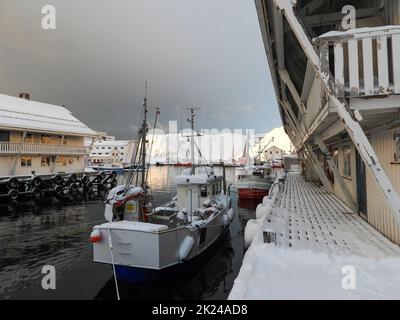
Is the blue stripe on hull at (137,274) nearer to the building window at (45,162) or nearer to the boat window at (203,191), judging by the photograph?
the boat window at (203,191)

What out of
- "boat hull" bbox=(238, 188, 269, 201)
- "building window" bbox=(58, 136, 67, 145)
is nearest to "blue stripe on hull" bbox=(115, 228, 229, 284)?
"boat hull" bbox=(238, 188, 269, 201)

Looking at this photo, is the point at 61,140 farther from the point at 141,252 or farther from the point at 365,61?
the point at 365,61

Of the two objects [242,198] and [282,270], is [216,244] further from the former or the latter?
[242,198]

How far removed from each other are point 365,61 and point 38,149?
31.6 metres

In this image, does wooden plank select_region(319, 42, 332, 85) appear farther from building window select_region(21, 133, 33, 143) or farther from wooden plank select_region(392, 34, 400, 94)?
building window select_region(21, 133, 33, 143)

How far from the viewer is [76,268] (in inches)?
409

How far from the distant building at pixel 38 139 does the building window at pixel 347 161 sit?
92.3 ft

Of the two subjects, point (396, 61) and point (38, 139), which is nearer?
point (396, 61)

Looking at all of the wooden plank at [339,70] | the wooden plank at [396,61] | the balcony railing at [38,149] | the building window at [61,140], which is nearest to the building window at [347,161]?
the wooden plank at [396,61]

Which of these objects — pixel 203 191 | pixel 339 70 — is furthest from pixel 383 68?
pixel 203 191

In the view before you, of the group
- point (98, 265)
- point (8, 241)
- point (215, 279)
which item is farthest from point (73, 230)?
point (215, 279)

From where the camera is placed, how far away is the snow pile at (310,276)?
3.44 m

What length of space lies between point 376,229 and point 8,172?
30.6 meters
